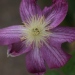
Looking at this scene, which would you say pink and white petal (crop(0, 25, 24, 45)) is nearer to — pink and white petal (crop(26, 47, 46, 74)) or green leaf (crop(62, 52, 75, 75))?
pink and white petal (crop(26, 47, 46, 74))

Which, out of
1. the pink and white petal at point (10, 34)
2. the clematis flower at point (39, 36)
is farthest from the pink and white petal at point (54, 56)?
the pink and white petal at point (10, 34)

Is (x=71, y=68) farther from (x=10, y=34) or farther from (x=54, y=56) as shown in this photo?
(x=10, y=34)

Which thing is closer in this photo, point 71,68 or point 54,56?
point 54,56

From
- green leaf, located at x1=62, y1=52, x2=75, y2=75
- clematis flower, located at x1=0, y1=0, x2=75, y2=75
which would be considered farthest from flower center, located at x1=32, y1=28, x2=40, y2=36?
green leaf, located at x1=62, y1=52, x2=75, y2=75

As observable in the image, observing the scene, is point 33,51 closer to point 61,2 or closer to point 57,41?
point 57,41

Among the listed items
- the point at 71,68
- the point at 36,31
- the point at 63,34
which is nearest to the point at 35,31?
the point at 36,31

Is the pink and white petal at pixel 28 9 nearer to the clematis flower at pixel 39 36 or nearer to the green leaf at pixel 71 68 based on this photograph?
the clematis flower at pixel 39 36

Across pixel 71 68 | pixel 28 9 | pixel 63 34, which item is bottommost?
pixel 71 68
